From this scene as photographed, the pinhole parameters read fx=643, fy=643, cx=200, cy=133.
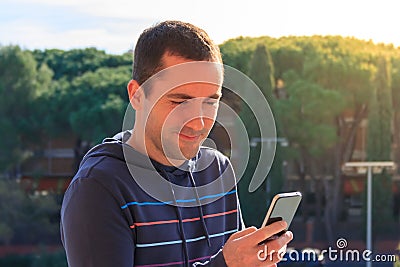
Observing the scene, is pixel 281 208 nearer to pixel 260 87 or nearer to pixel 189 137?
pixel 189 137

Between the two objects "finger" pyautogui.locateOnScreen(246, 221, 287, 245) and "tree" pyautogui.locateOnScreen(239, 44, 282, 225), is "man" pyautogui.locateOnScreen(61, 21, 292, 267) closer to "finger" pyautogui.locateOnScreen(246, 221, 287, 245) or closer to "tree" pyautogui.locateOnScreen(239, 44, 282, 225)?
"finger" pyautogui.locateOnScreen(246, 221, 287, 245)

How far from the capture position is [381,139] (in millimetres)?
6727

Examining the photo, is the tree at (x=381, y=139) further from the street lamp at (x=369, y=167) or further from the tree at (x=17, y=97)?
the tree at (x=17, y=97)

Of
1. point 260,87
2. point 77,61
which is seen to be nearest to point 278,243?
point 260,87

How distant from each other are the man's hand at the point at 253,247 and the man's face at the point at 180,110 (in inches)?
3.5

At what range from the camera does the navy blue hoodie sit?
49 cm

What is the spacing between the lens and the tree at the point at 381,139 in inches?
259

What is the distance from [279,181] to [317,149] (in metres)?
0.62

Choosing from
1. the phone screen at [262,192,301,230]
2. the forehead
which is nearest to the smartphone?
the phone screen at [262,192,301,230]

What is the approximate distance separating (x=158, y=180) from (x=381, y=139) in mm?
6466

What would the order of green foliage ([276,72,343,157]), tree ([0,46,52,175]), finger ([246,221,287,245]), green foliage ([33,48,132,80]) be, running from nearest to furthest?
1. finger ([246,221,287,245])
2. green foliage ([276,72,343,157])
3. tree ([0,46,52,175])
4. green foliage ([33,48,132,80])

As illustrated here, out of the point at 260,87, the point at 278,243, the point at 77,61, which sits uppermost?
the point at 278,243

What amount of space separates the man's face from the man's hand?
0.09 metres

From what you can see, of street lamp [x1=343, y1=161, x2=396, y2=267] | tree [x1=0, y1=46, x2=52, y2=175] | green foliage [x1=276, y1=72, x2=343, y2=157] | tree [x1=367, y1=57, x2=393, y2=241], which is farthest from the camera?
tree [x1=0, y1=46, x2=52, y2=175]
